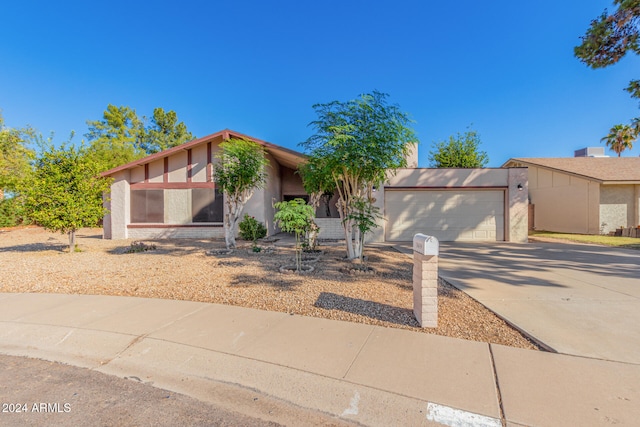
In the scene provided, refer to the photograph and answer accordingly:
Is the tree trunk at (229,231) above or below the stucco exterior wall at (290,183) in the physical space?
below

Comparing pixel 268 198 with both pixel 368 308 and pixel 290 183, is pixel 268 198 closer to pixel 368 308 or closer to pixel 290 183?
pixel 290 183

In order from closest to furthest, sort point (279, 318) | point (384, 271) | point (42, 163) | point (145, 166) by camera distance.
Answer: point (279, 318) → point (384, 271) → point (42, 163) → point (145, 166)

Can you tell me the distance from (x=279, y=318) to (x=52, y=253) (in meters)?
10.6

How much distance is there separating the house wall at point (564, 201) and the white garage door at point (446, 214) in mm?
8249

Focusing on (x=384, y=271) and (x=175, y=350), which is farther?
(x=384, y=271)

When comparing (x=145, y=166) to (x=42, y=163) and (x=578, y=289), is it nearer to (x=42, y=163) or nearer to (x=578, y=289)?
(x=42, y=163)

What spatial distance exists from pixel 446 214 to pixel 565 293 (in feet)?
27.7

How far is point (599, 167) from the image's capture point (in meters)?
18.2

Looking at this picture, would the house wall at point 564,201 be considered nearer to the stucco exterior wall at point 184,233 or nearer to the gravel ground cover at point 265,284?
the gravel ground cover at point 265,284

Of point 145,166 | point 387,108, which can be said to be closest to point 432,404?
point 387,108

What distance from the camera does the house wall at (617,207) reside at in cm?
1652

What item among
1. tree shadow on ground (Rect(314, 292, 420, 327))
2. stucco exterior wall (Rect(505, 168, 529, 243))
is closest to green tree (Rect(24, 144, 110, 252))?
tree shadow on ground (Rect(314, 292, 420, 327))

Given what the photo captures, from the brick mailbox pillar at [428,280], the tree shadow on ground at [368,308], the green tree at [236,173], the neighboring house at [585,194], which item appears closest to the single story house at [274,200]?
the green tree at [236,173]

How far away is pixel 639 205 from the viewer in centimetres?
1667
